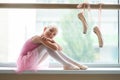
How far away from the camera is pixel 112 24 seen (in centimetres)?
183

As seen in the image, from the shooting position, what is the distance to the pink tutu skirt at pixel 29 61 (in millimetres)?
1614

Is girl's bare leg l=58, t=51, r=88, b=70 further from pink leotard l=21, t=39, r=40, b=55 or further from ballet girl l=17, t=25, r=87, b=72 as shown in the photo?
pink leotard l=21, t=39, r=40, b=55

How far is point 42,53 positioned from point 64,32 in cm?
26

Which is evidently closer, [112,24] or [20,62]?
[20,62]

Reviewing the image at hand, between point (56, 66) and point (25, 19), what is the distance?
0.39 metres

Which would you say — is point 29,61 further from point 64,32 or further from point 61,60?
point 64,32

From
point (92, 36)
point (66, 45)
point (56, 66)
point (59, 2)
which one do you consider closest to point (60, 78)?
point (56, 66)

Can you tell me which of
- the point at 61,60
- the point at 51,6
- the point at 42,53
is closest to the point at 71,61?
the point at 61,60

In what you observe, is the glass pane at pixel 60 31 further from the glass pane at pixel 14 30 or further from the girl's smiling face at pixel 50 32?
the girl's smiling face at pixel 50 32

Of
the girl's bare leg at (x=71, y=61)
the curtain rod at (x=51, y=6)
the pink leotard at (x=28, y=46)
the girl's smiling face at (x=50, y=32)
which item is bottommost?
the girl's bare leg at (x=71, y=61)

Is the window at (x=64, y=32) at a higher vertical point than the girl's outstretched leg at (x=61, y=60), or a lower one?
higher

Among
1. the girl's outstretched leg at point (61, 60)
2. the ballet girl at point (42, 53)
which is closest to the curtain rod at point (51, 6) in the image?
the ballet girl at point (42, 53)

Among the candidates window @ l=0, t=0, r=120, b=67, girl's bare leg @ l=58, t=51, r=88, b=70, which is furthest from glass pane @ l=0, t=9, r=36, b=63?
girl's bare leg @ l=58, t=51, r=88, b=70

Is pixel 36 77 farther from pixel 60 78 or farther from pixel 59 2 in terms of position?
pixel 59 2
